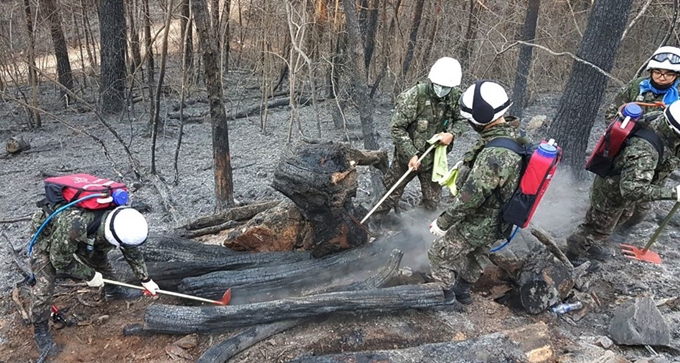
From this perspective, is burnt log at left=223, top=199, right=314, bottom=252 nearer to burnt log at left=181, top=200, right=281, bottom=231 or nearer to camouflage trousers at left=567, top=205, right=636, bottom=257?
burnt log at left=181, top=200, right=281, bottom=231

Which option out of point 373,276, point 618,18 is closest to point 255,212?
point 373,276

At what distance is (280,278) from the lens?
4.12 meters

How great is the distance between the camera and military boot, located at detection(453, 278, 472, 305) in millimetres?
4070

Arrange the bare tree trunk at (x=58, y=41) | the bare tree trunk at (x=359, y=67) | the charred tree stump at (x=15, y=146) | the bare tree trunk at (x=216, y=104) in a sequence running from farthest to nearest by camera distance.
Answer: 1. the bare tree trunk at (x=58, y=41)
2. the charred tree stump at (x=15, y=146)
3. the bare tree trunk at (x=359, y=67)
4. the bare tree trunk at (x=216, y=104)

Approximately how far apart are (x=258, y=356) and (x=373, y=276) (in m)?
1.25

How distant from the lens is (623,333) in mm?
3682

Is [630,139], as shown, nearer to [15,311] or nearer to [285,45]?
[15,311]

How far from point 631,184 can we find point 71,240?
4.67 meters

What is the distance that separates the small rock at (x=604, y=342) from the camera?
3.63 metres

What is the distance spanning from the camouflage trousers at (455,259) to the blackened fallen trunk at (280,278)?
27.6 inches

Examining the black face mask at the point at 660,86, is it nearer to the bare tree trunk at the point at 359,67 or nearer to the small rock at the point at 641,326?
the small rock at the point at 641,326

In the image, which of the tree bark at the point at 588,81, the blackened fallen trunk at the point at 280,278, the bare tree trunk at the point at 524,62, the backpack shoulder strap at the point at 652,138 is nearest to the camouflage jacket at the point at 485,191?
the blackened fallen trunk at the point at 280,278

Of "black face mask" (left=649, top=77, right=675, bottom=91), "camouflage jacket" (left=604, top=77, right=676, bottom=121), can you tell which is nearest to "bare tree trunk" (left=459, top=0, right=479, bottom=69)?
"camouflage jacket" (left=604, top=77, right=676, bottom=121)

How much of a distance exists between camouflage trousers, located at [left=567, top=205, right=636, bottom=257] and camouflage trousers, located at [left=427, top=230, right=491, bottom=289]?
1353 mm
